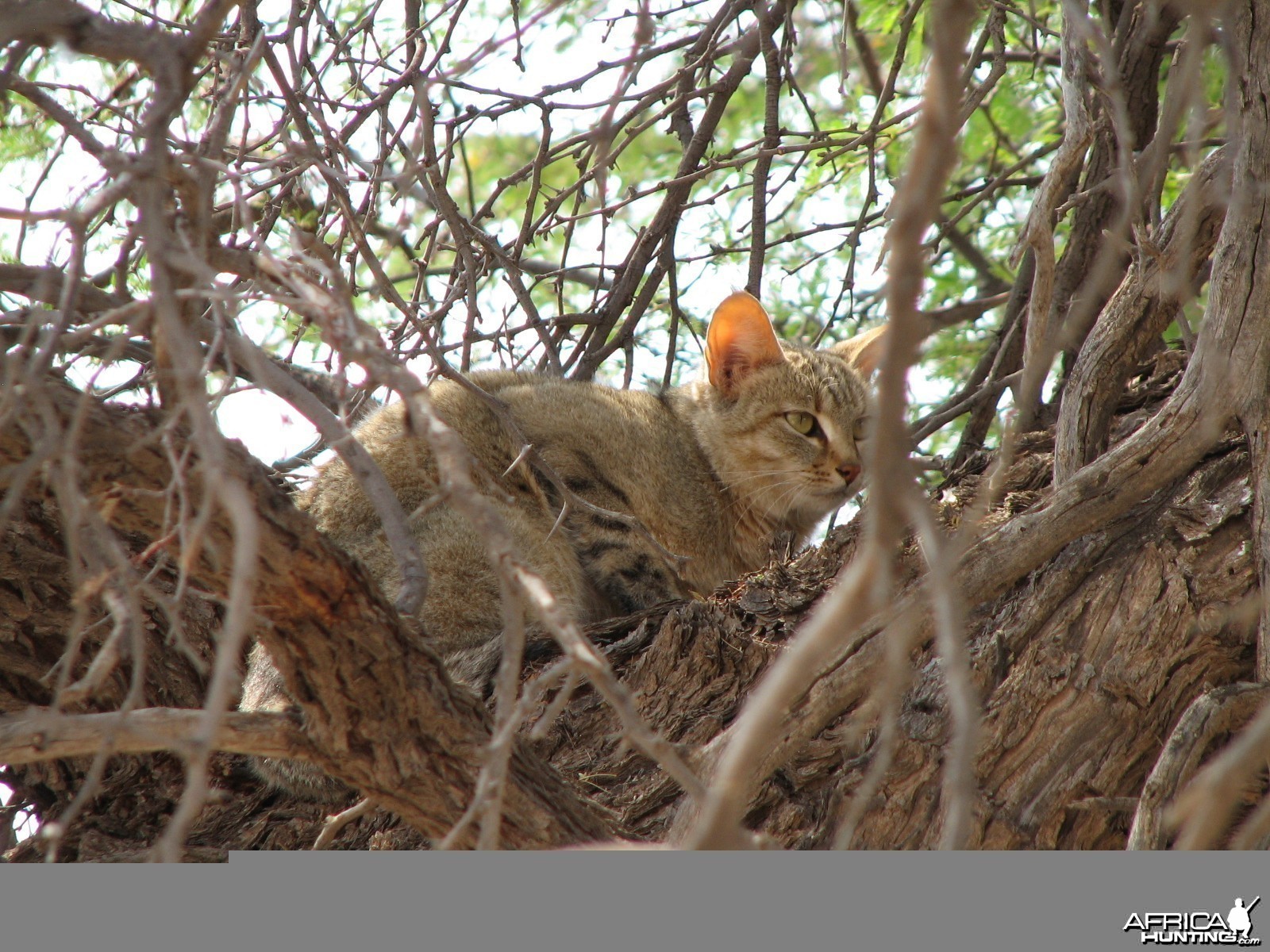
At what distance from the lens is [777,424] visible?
16.9 ft

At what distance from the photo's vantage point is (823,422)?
16.7 ft

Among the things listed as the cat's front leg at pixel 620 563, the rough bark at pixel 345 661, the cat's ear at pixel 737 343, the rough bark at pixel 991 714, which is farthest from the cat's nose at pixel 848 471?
the rough bark at pixel 345 661

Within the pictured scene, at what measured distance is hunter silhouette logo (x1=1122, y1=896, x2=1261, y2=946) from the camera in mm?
1984

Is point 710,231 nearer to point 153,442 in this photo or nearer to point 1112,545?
point 1112,545

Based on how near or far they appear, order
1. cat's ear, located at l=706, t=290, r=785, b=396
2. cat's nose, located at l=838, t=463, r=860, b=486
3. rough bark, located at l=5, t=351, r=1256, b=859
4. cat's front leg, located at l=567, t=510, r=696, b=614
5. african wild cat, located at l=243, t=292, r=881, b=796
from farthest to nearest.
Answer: cat's nose, located at l=838, t=463, r=860, b=486 → cat's ear, located at l=706, t=290, r=785, b=396 → cat's front leg, located at l=567, t=510, r=696, b=614 → african wild cat, located at l=243, t=292, r=881, b=796 → rough bark, located at l=5, t=351, r=1256, b=859

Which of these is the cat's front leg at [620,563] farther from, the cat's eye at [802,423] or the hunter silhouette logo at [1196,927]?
the hunter silhouette logo at [1196,927]

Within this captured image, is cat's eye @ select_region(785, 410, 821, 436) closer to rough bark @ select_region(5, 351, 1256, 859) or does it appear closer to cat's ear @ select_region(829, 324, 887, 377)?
cat's ear @ select_region(829, 324, 887, 377)

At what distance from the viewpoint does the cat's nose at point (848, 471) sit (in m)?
5.04

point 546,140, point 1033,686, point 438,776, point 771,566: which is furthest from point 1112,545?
point 546,140

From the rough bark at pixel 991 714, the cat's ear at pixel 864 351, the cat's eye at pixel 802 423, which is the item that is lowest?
the rough bark at pixel 991 714

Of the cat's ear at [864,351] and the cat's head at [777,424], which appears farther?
the cat's ear at [864,351]

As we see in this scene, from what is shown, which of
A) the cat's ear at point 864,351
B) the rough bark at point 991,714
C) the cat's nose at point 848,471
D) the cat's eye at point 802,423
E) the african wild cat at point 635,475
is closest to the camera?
the rough bark at point 991,714

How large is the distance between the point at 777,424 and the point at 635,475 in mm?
760

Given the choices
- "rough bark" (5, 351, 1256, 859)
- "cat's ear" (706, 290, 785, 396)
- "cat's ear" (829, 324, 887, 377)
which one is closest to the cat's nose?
"cat's ear" (706, 290, 785, 396)
